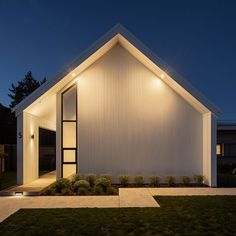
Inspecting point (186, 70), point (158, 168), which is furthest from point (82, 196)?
point (186, 70)

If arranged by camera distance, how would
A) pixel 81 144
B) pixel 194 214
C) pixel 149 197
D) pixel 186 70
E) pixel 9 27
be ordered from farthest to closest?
pixel 186 70 < pixel 9 27 < pixel 81 144 < pixel 149 197 < pixel 194 214

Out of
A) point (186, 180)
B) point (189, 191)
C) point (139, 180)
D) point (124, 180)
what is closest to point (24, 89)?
point (124, 180)

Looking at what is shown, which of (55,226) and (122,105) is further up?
(122,105)

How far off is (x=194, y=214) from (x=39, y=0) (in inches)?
1502

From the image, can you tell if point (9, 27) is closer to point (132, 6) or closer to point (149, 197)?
point (132, 6)

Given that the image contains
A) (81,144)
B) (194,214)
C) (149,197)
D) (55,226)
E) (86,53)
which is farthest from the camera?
(81,144)

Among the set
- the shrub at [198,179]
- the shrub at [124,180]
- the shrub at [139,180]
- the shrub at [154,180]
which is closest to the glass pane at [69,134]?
the shrub at [124,180]

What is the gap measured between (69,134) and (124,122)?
2.28m

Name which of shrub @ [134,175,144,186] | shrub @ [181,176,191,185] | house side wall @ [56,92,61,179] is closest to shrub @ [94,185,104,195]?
shrub @ [134,175,144,186]

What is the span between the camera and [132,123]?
11125 millimetres

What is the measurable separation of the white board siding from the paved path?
4.70 ft

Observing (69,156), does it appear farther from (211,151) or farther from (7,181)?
(211,151)

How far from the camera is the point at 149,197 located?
338 inches

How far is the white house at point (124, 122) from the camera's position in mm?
11016
